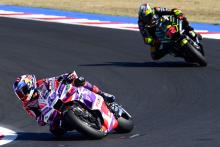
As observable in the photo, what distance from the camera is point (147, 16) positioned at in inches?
748

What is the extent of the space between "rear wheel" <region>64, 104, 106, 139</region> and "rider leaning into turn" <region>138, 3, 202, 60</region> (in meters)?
8.01

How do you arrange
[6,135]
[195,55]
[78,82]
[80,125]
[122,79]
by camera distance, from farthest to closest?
[195,55]
[122,79]
[6,135]
[78,82]
[80,125]

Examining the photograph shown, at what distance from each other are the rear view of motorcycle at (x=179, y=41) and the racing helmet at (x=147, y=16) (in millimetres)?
205

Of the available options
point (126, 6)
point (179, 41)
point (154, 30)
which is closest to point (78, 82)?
point (179, 41)

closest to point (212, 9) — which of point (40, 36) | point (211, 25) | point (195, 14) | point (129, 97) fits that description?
point (195, 14)

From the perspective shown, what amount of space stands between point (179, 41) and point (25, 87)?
27.1 feet

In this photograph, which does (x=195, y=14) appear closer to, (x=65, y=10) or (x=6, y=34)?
(x=65, y=10)

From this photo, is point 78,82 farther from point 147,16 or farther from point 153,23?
point 153,23

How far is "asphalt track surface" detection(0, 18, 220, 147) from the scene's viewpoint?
1139cm

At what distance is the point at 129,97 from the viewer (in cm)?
1527

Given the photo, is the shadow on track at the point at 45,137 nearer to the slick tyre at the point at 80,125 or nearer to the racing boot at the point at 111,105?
the slick tyre at the point at 80,125

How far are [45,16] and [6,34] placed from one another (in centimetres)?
356

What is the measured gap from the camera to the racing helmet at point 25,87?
1116 centimetres

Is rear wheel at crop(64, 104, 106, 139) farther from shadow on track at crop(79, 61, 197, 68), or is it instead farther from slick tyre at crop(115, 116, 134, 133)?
shadow on track at crop(79, 61, 197, 68)
